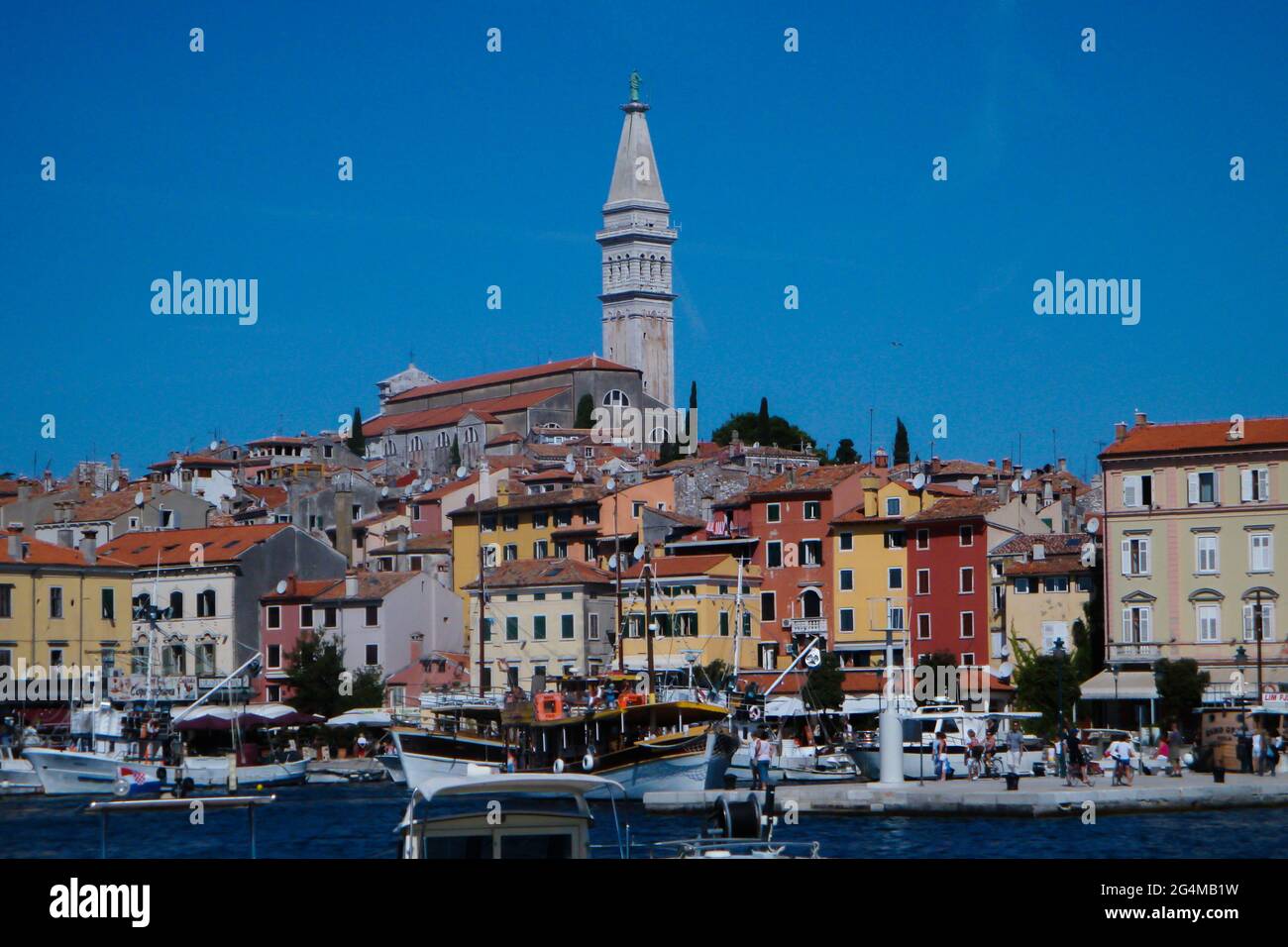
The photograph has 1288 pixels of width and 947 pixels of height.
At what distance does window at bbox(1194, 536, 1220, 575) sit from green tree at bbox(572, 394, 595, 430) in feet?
187

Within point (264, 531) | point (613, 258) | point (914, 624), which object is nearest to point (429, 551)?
point (264, 531)

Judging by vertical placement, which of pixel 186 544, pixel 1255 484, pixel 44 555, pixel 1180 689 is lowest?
pixel 1180 689

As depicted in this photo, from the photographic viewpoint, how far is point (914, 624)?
48406mm

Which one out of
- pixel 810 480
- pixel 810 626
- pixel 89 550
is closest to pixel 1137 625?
pixel 810 626

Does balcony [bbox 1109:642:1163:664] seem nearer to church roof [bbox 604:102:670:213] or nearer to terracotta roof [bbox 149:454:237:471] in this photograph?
terracotta roof [bbox 149:454:237:471]

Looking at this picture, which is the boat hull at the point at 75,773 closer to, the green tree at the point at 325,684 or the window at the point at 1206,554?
the green tree at the point at 325,684

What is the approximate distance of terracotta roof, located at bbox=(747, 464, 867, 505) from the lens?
167 feet

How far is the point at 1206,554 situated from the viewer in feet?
139

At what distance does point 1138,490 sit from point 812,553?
9.40 m

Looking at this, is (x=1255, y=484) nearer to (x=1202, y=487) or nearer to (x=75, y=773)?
(x=1202, y=487)

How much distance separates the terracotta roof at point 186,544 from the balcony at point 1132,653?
20819 millimetres

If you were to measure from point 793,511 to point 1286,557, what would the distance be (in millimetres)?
13096

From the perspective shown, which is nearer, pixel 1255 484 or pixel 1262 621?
pixel 1262 621

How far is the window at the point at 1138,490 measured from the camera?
43.3 metres
